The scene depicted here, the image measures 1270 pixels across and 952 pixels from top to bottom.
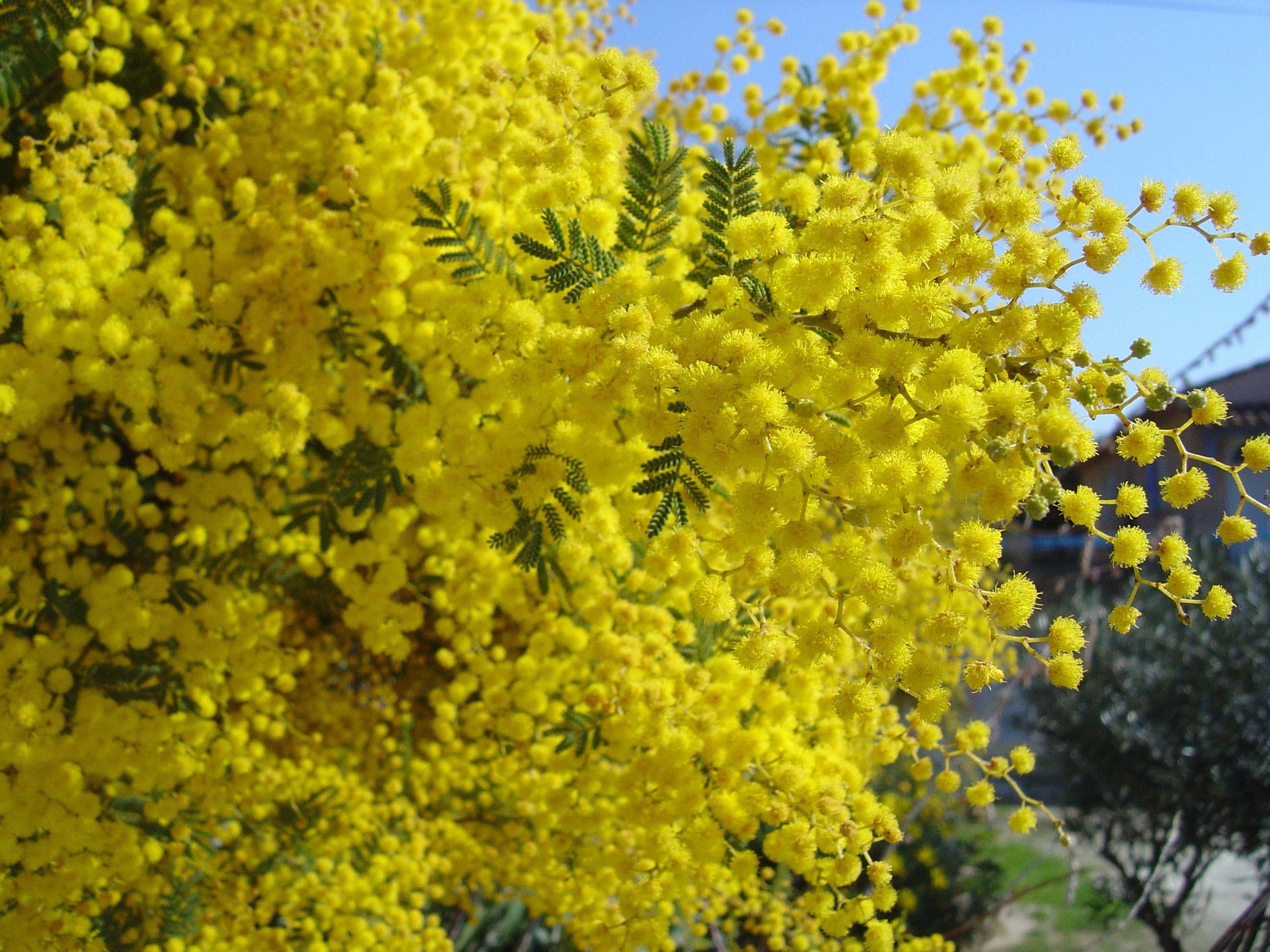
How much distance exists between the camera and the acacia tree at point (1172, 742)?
4.82 meters

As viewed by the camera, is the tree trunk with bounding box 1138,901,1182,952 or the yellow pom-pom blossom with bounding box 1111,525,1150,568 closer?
the yellow pom-pom blossom with bounding box 1111,525,1150,568

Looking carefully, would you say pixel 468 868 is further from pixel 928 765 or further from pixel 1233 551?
pixel 1233 551

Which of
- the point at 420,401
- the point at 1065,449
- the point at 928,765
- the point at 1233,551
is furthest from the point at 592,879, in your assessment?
the point at 1233,551

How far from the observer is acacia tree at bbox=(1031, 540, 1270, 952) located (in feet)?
15.8

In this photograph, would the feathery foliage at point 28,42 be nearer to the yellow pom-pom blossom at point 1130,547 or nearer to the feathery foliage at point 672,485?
the feathery foliage at point 672,485

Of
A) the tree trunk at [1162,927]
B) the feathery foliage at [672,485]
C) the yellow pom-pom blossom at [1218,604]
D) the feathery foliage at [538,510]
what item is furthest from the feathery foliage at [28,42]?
the tree trunk at [1162,927]

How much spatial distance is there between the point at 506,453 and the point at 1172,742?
5.24m

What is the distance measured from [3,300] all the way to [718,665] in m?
1.82

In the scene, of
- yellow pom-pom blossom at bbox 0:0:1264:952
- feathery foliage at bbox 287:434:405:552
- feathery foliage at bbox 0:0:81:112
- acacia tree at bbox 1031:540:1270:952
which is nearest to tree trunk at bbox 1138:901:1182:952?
acacia tree at bbox 1031:540:1270:952

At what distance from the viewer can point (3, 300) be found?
6.07 feet

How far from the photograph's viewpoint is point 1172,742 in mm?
5078

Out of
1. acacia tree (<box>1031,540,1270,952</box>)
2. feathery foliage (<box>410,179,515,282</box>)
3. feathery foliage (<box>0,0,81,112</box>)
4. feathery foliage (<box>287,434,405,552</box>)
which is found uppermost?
feathery foliage (<box>0,0,81,112</box>)

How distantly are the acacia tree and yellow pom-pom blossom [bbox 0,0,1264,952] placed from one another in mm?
3348

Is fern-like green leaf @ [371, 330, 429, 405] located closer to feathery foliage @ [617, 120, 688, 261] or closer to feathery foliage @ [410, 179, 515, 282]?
feathery foliage @ [410, 179, 515, 282]
